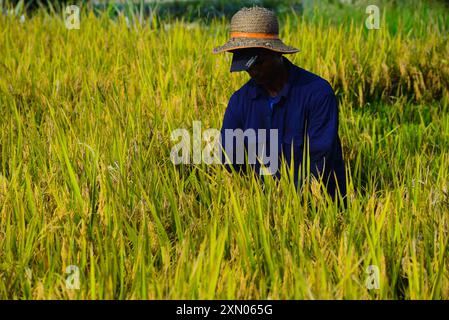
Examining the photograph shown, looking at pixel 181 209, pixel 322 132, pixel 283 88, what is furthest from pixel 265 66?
pixel 181 209

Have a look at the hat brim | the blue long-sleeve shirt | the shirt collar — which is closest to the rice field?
the blue long-sleeve shirt

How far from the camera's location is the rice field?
2012mm

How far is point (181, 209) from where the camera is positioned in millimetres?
2570

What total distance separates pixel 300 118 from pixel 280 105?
77mm

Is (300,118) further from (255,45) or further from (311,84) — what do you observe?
(255,45)

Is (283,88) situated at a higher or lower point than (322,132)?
higher

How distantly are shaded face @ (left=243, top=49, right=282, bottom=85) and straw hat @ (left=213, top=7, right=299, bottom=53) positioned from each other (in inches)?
1.6

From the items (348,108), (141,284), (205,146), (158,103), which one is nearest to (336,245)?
(141,284)

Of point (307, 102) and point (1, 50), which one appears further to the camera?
point (1, 50)

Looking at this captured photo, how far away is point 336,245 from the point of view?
225 cm

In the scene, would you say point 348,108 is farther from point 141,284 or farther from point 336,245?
point 141,284

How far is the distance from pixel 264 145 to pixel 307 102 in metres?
0.19

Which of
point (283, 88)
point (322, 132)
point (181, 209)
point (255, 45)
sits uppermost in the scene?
point (255, 45)

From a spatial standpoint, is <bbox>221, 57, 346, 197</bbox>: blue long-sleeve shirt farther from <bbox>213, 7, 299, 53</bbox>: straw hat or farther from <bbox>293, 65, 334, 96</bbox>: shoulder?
<bbox>213, 7, 299, 53</bbox>: straw hat
